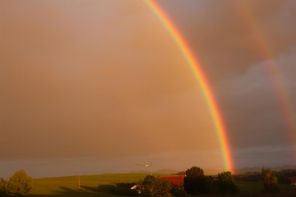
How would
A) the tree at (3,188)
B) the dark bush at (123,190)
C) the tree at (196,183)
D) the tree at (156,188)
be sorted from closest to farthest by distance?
the tree at (156,188), the tree at (3,188), the tree at (196,183), the dark bush at (123,190)

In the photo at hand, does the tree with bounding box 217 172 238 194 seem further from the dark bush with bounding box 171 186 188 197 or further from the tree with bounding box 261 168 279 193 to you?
the tree with bounding box 261 168 279 193

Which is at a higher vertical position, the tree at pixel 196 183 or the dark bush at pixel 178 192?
the tree at pixel 196 183

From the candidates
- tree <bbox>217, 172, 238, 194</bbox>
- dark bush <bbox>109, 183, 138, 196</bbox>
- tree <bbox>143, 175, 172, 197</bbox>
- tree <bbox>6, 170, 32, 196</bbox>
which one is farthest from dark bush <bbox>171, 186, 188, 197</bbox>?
tree <bbox>6, 170, 32, 196</bbox>

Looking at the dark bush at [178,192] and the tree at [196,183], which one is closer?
the dark bush at [178,192]

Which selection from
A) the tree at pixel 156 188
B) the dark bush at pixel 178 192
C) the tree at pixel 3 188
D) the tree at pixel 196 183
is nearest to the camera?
the tree at pixel 156 188

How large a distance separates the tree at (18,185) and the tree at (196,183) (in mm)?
33250

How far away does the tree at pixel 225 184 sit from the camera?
92.1 meters

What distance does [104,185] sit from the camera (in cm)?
11425

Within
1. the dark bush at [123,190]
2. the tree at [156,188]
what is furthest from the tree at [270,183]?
the dark bush at [123,190]

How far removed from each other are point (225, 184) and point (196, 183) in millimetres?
6327

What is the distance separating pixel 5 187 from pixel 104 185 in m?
29.1

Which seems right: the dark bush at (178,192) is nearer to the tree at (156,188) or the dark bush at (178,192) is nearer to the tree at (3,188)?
the tree at (156,188)

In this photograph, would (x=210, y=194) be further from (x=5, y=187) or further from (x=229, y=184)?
(x=5, y=187)

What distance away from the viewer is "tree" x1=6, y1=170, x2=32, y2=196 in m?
91.6
